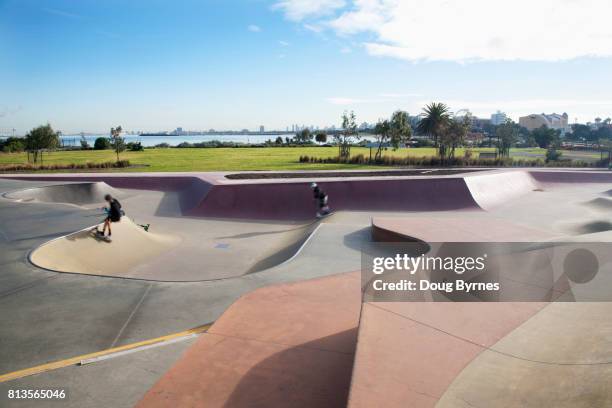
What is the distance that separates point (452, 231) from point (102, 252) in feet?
32.5

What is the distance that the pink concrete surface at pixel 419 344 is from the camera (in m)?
3.54

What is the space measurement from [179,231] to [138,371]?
11.1 m

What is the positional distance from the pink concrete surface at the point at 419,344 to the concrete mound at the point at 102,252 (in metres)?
7.46

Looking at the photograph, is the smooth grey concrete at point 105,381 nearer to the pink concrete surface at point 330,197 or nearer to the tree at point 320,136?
the pink concrete surface at point 330,197

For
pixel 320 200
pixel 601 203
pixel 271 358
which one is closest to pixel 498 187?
pixel 601 203

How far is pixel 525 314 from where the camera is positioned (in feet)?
16.9

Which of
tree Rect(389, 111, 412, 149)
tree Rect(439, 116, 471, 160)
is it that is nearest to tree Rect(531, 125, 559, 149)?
Answer: tree Rect(439, 116, 471, 160)

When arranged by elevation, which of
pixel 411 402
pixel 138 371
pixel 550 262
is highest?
pixel 550 262

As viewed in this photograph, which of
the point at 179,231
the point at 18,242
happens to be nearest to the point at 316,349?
the point at 18,242

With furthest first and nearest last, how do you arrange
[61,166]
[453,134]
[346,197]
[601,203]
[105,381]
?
[453,134]
[61,166]
[346,197]
[601,203]
[105,381]

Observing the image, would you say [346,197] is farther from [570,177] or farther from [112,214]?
[570,177]

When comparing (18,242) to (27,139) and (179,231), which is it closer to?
(179,231)

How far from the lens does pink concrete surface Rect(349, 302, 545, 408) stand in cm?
354

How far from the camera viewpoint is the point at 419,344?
14.4ft
